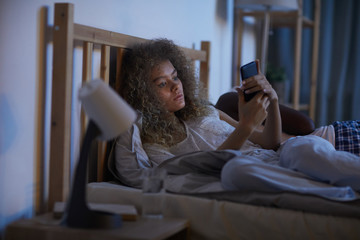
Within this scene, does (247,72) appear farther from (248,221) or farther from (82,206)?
(82,206)

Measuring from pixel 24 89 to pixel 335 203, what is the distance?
0.82 metres

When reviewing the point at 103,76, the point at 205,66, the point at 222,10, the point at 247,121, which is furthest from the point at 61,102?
the point at 222,10

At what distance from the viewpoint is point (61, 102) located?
1.28 m

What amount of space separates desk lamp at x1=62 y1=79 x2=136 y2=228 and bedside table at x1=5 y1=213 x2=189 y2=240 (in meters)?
0.02

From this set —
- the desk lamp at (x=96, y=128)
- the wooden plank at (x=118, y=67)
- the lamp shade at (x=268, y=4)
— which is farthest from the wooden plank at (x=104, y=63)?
the lamp shade at (x=268, y=4)

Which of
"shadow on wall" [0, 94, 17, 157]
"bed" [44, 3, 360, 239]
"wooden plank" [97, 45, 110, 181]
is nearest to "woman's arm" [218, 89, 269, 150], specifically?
"bed" [44, 3, 360, 239]

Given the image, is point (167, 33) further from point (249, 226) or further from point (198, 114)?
point (249, 226)

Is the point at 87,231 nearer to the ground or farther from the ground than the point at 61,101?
nearer to the ground

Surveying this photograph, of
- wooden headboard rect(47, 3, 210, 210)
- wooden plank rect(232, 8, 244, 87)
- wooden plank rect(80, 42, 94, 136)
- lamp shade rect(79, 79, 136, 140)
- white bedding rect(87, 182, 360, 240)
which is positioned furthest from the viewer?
wooden plank rect(232, 8, 244, 87)

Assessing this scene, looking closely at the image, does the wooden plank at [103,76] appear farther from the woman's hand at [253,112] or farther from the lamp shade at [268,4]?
the lamp shade at [268,4]

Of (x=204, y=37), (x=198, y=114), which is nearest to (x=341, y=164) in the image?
(x=198, y=114)

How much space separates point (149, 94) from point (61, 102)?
0.40 metres

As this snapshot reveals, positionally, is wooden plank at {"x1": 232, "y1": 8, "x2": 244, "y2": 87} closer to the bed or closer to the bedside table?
the bed

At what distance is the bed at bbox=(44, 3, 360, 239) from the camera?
1161 mm
